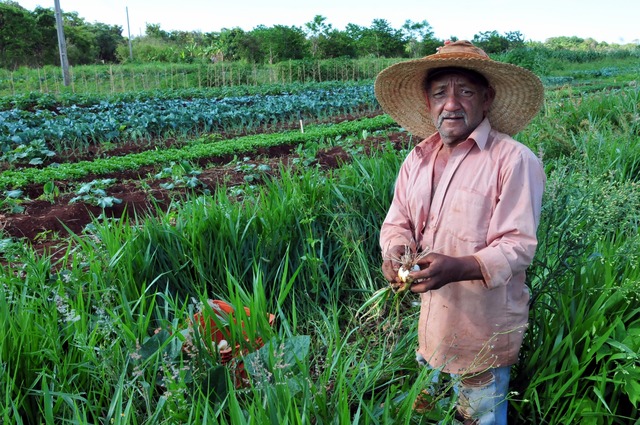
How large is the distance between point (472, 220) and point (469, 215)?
2 cm

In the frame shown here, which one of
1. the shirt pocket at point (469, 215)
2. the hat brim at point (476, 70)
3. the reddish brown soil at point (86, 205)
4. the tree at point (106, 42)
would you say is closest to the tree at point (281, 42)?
the tree at point (106, 42)

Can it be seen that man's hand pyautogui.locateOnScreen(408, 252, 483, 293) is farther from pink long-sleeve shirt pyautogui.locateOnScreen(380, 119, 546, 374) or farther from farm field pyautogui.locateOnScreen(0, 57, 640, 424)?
farm field pyautogui.locateOnScreen(0, 57, 640, 424)

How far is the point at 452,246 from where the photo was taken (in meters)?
1.88

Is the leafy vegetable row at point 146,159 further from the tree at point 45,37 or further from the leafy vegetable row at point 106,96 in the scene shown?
the tree at point 45,37

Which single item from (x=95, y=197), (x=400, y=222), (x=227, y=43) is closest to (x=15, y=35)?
(x=227, y=43)

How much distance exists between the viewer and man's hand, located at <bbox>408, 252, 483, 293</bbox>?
1.60m

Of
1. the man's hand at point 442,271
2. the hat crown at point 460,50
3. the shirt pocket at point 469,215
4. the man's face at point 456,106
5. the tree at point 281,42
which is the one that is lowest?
the man's hand at point 442,271

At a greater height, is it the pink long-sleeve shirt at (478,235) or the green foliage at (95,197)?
the pink long-sleeve shirt at (478,235)

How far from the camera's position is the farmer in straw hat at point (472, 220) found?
5.51 ft

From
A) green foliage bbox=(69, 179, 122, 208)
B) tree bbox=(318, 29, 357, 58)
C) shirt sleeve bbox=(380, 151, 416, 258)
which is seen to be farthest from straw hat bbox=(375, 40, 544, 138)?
tree bbox=(318, 29, 357, 58)

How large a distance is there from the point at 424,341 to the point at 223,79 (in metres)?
21.7

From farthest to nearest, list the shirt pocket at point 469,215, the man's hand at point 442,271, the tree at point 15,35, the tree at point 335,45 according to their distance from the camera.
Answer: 1. the tree at point 335,45
2. the tree at point 15,35
3. the shirt pocket at point 469,215
4. the man's hand at point 442,271

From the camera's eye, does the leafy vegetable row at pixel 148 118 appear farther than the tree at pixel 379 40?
No

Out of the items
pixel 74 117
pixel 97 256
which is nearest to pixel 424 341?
pixel 97 256
